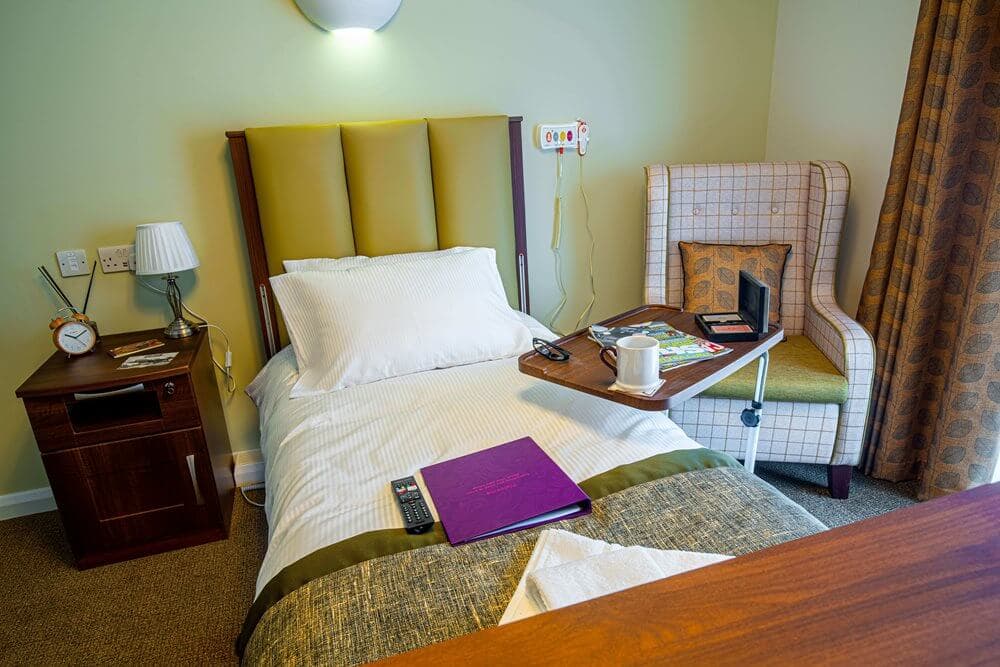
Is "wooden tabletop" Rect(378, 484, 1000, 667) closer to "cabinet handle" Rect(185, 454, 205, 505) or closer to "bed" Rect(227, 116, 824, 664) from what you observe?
"bed" Rect(227, 116, 824, 664)

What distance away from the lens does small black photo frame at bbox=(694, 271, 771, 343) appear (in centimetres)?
160

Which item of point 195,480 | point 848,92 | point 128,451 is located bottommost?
point 195,480

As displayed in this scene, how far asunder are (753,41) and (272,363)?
2488 millimetres

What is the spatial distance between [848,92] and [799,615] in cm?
267

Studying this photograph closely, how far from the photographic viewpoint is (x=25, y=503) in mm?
2430

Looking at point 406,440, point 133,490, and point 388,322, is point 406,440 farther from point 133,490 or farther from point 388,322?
point 133,490

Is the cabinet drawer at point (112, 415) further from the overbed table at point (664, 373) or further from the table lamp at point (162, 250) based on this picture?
the overbed table at point (664, 373)

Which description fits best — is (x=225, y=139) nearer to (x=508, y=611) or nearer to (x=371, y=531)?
(x=371, y=531)

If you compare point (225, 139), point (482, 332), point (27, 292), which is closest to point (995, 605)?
point (482, 332)

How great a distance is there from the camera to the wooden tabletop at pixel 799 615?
1.19 ft

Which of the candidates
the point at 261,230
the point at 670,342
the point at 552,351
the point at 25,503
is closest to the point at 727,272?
the point at 670,342

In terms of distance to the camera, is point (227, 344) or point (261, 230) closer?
point (261, 230)

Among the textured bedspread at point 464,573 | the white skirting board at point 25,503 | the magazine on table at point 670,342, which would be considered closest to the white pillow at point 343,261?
the magazine on table at point 670,342

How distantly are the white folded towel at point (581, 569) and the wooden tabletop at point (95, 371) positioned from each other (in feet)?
4.74
